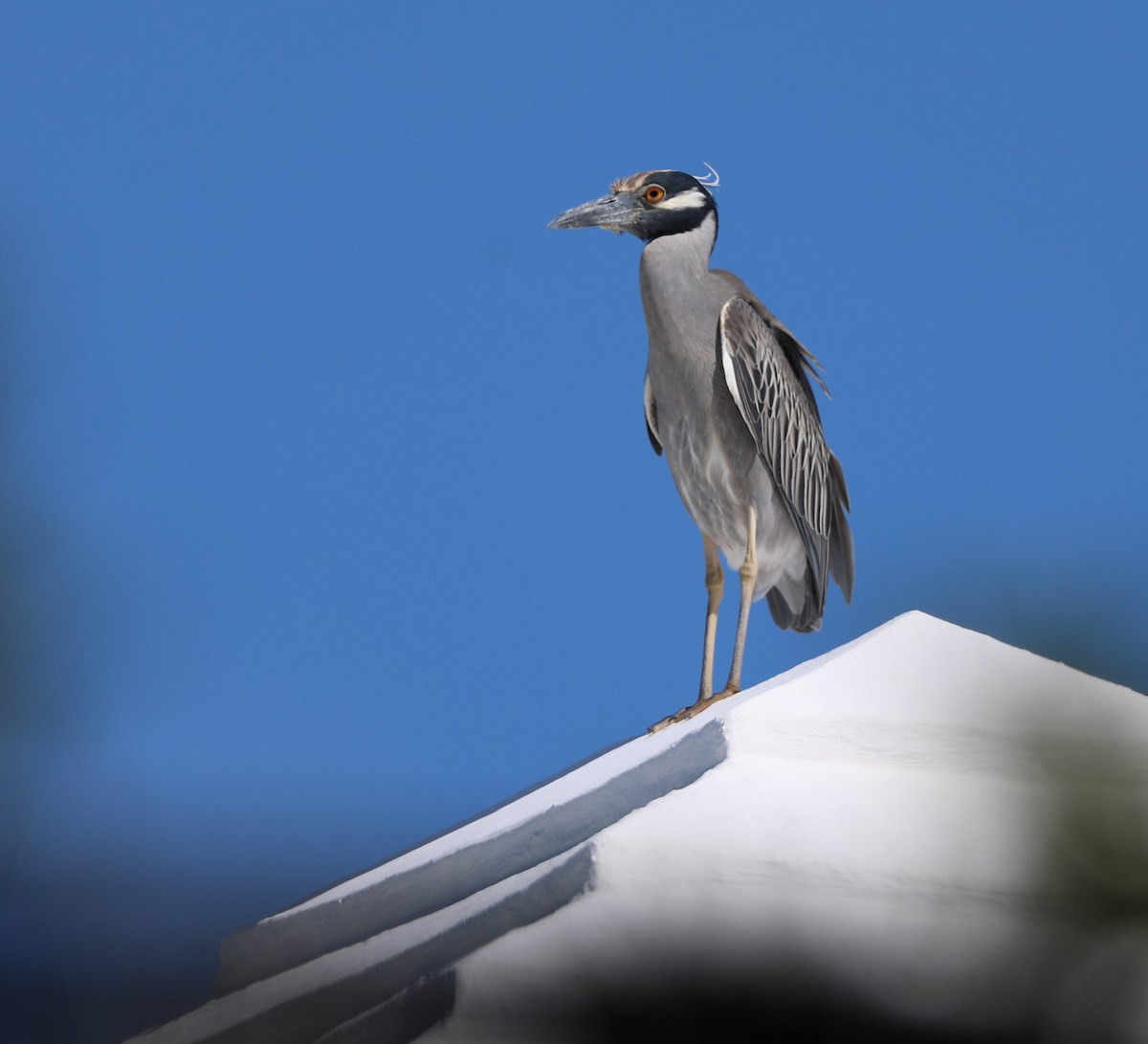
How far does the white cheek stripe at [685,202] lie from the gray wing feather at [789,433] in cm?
29

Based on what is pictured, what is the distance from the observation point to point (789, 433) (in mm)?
3689

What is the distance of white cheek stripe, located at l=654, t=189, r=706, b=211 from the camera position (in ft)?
12.1

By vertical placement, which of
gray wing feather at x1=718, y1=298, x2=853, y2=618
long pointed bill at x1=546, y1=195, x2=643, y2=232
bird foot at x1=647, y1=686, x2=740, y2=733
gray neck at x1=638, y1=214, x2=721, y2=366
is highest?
long pointed bill at x1=546, y1=195, x2=643, y2=232

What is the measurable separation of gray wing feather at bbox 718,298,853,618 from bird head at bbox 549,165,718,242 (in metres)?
0.27

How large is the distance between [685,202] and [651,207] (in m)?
0.10

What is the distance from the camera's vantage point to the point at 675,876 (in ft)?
6.57

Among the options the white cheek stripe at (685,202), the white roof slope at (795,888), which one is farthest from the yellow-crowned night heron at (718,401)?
the white roof slope at (795,888)

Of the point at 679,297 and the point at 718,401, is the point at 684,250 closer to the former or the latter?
the point at 679,297

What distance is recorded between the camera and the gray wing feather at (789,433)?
357cm

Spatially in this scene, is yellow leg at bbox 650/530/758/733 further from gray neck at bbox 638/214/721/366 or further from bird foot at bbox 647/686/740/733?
gray neck at bbox 638/214/721/366

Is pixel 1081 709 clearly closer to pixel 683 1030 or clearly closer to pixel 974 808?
pixel 683 1030

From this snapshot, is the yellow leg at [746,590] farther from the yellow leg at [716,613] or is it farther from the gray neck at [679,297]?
the gray neck at [679,297]

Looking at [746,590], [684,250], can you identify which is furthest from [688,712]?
[684,250]

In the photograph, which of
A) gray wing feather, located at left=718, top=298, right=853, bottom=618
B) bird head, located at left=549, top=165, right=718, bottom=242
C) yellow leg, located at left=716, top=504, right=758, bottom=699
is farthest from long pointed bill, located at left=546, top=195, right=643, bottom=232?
yellow leg, located at left=716, top=504, right=758, bottom=699
